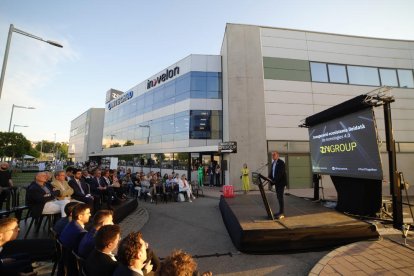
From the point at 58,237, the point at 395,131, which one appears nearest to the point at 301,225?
the point at 58,237

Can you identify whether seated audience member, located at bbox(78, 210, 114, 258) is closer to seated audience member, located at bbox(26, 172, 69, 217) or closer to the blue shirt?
the blue shirt

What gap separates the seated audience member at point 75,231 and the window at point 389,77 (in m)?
22.4

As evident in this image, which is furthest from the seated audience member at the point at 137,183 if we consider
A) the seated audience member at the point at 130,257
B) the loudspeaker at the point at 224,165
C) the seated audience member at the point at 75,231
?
the seated audience member at the point at 130,257

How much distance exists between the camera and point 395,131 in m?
17.0

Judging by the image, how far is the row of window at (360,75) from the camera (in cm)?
1714

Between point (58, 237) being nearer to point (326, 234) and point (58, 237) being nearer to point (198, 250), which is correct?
point (198, 250)

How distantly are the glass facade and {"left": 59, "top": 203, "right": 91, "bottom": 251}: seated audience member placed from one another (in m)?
15.9

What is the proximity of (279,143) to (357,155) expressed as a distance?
959 centimetres

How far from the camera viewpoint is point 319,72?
56.2 feet

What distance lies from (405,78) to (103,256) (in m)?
24.5

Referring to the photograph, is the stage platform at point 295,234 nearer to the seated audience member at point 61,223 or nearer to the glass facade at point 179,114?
the seated audience member at point 61,223

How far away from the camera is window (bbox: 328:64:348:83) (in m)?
17.2

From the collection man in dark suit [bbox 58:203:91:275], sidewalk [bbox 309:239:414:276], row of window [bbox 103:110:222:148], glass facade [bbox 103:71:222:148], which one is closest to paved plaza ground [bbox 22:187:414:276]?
sidewalk [bbox 309:239:414:276]

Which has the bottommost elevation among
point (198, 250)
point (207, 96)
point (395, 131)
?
point (198, 250)
